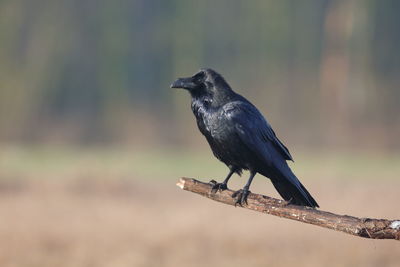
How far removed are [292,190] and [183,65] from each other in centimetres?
2262

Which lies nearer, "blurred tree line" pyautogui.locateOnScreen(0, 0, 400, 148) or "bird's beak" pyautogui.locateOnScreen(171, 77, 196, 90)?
"bird's beak" pyautogui.locateOnScreen(171, 77, 196, 90)

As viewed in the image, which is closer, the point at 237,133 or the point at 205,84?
the point at 237,133

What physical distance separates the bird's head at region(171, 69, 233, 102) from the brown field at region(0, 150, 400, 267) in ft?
12.3

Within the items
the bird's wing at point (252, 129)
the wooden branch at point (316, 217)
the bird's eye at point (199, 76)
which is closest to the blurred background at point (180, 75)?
the bird's eye at point (199, 76)

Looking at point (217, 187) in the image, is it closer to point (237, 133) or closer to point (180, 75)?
point (237, 133)

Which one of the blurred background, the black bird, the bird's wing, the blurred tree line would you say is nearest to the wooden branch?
the black bird

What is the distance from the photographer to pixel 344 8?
92.4 feet

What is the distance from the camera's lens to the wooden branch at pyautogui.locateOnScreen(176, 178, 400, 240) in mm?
5637

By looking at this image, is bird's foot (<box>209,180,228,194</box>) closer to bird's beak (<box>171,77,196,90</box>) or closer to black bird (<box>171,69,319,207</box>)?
black bird (<box>171,69,319,207</box>)

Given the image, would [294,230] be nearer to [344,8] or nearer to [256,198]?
[256,198]

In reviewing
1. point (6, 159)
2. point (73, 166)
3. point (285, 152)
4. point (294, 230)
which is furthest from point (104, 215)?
point (6, 159)

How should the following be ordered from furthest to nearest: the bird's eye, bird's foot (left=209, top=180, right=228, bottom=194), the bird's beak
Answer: the bird's eye < the bird's beak < bird's foot (left=209, top=180, right=228, bottom=194)

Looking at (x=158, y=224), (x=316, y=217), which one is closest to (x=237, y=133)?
(x=316, y=217)

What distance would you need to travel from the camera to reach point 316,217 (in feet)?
19.8
